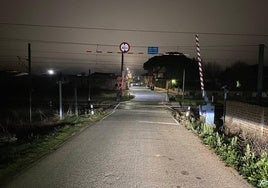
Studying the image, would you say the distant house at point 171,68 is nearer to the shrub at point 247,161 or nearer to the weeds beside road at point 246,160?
the weeds beside road at point 246,160

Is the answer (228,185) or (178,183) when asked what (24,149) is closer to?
(178,183)

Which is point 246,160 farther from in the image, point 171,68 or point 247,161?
point 171,68

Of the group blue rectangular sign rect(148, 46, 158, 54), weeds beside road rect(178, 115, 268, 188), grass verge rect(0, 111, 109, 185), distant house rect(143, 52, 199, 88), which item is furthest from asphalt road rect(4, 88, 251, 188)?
distant house rect(143, 52, 199, 88)

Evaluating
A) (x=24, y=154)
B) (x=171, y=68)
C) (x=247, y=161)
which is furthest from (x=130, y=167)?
(x=171, y=68)

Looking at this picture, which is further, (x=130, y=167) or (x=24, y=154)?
(x=24, y=154)

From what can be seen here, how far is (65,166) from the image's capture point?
281 inches

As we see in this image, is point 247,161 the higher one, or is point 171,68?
point 171,68

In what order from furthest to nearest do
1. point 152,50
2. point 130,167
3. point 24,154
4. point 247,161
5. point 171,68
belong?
point 171,68
point 152,50
point 24,154
point 130,167
point 247,161

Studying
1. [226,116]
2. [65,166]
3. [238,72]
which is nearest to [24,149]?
[65,166]

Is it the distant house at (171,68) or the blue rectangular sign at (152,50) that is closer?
the blue rectangular sign at (152,50)

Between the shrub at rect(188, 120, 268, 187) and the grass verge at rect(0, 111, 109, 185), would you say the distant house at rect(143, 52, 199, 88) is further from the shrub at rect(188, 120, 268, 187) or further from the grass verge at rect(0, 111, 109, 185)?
the shrub at rect(188, 120, 268, 187)

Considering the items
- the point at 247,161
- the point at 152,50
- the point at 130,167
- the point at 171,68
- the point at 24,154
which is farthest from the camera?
the point at 171,68

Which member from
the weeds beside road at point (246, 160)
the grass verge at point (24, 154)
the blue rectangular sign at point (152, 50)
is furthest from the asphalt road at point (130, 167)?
the blue rectangular sign at point (152, 50)

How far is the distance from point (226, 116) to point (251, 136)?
14.8 feet
